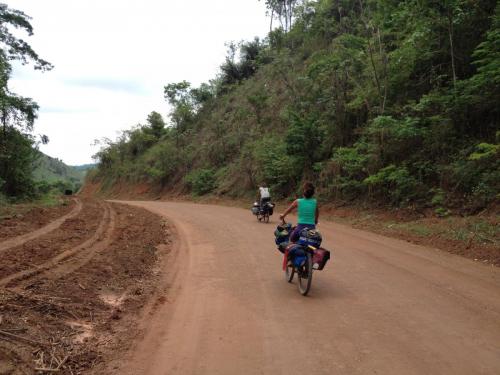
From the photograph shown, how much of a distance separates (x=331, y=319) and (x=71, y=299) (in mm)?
3909

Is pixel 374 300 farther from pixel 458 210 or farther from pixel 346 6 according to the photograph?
pixel 346 6

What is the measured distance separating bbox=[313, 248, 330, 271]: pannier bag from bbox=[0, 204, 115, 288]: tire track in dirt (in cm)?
461

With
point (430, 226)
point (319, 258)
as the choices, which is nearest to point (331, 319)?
point (319, 258)

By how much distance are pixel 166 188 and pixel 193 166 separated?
4305 millimetres

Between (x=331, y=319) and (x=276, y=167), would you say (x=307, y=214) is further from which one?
(x=276, y=167)

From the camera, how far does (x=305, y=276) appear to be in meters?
6.85

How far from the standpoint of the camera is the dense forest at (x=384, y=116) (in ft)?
46.6

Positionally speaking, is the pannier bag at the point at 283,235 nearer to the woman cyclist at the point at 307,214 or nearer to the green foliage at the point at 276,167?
the woman cyclist at the point at 307,214

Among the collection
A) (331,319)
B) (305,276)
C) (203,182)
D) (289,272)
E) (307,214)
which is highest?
(203,182)

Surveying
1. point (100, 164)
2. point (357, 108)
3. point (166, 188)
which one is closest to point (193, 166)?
point (166, 188)

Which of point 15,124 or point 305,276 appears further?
point 15,124

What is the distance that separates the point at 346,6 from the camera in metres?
30.9

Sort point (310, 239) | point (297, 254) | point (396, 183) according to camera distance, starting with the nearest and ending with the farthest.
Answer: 1. point (310, 239)
2. point (297, 254)
3. point (396, 183)

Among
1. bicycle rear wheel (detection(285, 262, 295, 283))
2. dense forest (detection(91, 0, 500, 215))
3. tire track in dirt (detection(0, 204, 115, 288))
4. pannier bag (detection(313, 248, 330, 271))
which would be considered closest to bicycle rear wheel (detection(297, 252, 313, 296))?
pannier bag (detection(313, 248, 330, 271))
